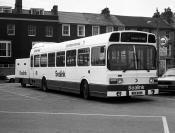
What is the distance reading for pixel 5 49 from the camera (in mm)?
55812

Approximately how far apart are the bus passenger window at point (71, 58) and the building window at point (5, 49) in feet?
121

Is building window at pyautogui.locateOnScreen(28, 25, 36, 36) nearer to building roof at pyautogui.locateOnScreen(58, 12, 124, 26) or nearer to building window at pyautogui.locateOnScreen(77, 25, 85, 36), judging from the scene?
building roof at pyautogui.locateOnScreen(58, 12, 124, 26)

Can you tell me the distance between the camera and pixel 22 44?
56.6m

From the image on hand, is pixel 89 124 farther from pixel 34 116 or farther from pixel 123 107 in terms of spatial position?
pixel 123 107

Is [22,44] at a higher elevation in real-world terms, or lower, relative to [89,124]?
higher

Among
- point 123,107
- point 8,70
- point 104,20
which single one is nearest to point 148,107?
point 123,107

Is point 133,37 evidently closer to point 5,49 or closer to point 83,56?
point 83,56

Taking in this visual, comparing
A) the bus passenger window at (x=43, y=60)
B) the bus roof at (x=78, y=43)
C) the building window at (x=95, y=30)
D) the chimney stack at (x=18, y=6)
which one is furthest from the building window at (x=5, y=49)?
the bus passenger window at (x=43, y=60)

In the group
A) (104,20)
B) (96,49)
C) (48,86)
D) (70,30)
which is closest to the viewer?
(96,49)

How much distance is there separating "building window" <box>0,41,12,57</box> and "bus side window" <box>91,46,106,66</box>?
40292 millimetres

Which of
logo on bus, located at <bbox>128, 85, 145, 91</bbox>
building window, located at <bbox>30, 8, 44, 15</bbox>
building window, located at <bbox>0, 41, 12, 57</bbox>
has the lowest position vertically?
logo on bus, located at <bbox>128, 85, 145, 91</bbox>

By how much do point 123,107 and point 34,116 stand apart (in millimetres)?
3982

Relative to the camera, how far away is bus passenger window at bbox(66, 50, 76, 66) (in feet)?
63.1

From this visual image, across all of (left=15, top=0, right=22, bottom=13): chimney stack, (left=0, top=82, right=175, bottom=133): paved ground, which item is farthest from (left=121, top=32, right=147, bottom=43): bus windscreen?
(left=15, top=0, right=22, bottom=13): chimney stack
